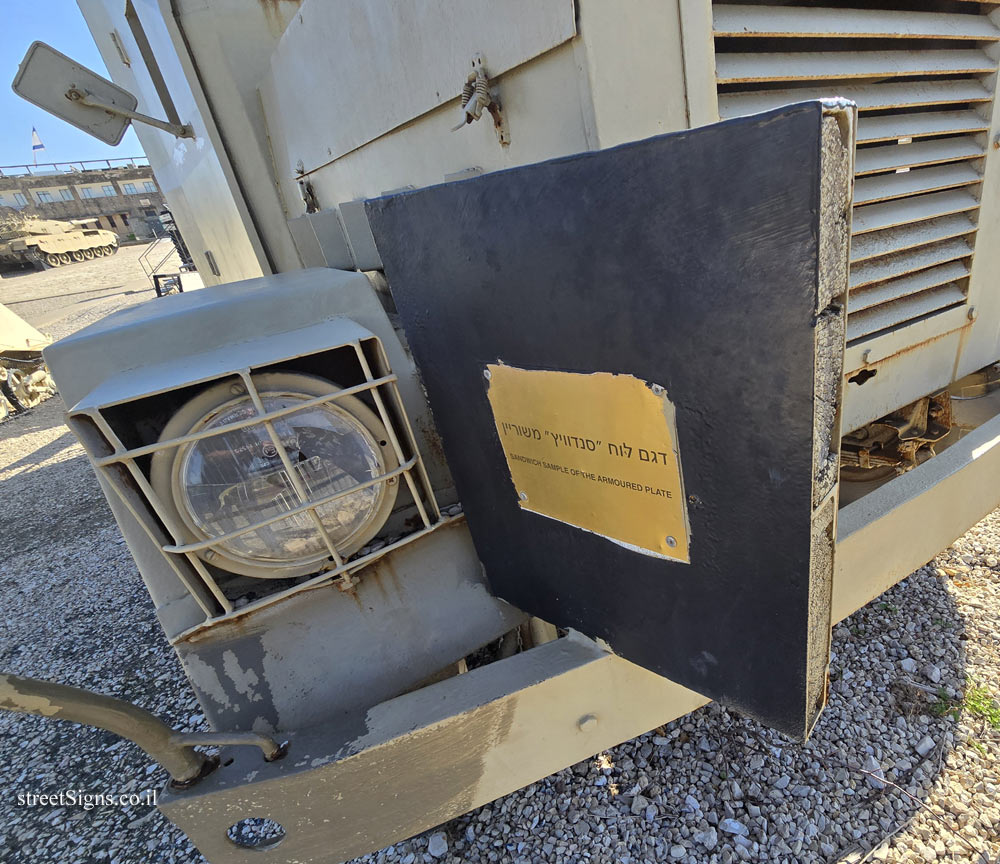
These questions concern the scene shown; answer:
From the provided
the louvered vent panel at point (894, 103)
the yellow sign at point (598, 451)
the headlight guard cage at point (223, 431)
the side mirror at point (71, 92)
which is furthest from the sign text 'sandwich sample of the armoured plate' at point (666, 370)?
the side mirror at point (71, 92)

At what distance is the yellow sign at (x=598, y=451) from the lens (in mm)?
979

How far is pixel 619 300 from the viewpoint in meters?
0.92

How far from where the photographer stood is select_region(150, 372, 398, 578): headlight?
1.16 metres

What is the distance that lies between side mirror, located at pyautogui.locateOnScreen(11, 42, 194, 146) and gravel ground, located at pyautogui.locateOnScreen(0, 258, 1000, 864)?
2.68m

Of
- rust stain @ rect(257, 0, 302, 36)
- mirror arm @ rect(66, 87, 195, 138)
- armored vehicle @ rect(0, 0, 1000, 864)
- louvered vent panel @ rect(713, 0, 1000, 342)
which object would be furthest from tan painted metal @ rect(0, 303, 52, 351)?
louvered vent panel @ rect(713, 0, 1000, 342)

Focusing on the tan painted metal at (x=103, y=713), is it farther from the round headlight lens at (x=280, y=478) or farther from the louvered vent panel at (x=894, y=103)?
the louvered vent panel at (x=894, y=103)

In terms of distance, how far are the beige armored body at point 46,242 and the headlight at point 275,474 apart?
29.9 metres

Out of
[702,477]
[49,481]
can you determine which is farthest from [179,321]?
[49,481]

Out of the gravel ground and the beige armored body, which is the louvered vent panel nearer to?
the gravel ground

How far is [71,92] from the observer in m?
2.61

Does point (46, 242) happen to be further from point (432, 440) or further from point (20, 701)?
point (20, 701)

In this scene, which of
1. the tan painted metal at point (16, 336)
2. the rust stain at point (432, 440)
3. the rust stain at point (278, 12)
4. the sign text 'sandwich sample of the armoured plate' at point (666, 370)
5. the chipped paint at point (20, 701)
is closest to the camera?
the sign text 'sandwich sample of the armoured plate' at point (666, 370)

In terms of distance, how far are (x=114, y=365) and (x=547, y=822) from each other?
1.73 m

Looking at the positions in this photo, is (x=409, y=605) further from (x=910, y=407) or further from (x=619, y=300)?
(x=910, y=407)
